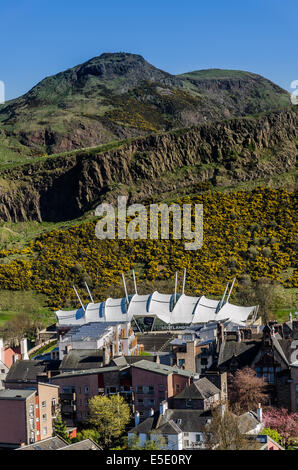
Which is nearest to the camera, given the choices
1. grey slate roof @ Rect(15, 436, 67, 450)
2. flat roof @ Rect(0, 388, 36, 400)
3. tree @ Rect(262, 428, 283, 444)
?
grey slate roof @ Rect(15, 436, 67, 450)

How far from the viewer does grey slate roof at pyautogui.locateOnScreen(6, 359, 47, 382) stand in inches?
2557

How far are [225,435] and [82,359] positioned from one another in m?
23.1

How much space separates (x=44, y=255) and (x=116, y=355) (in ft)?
210

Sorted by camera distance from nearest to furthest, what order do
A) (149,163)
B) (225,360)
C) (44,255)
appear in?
(225,360)
(44,255)
(149,163)

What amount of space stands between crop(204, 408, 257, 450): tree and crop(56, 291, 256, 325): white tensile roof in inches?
1655

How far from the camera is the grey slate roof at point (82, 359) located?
6525cm

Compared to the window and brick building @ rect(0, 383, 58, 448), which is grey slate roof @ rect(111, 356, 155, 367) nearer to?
the window

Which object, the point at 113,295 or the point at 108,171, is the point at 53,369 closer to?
the point at 113,295

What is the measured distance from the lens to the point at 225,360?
205ft

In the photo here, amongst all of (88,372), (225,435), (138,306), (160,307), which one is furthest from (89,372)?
(138,306)

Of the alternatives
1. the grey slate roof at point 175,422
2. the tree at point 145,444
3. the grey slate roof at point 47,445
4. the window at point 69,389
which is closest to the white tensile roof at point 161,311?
the window at point 69,389

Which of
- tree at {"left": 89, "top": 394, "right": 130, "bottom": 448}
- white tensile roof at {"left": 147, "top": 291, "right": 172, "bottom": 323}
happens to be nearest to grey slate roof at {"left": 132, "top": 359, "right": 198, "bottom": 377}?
tree at {"left": 89, "top": 394, "right": 130, "bottom": 448}

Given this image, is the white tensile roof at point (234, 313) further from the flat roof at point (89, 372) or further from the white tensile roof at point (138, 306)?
the flat roof at point (89, 372)
